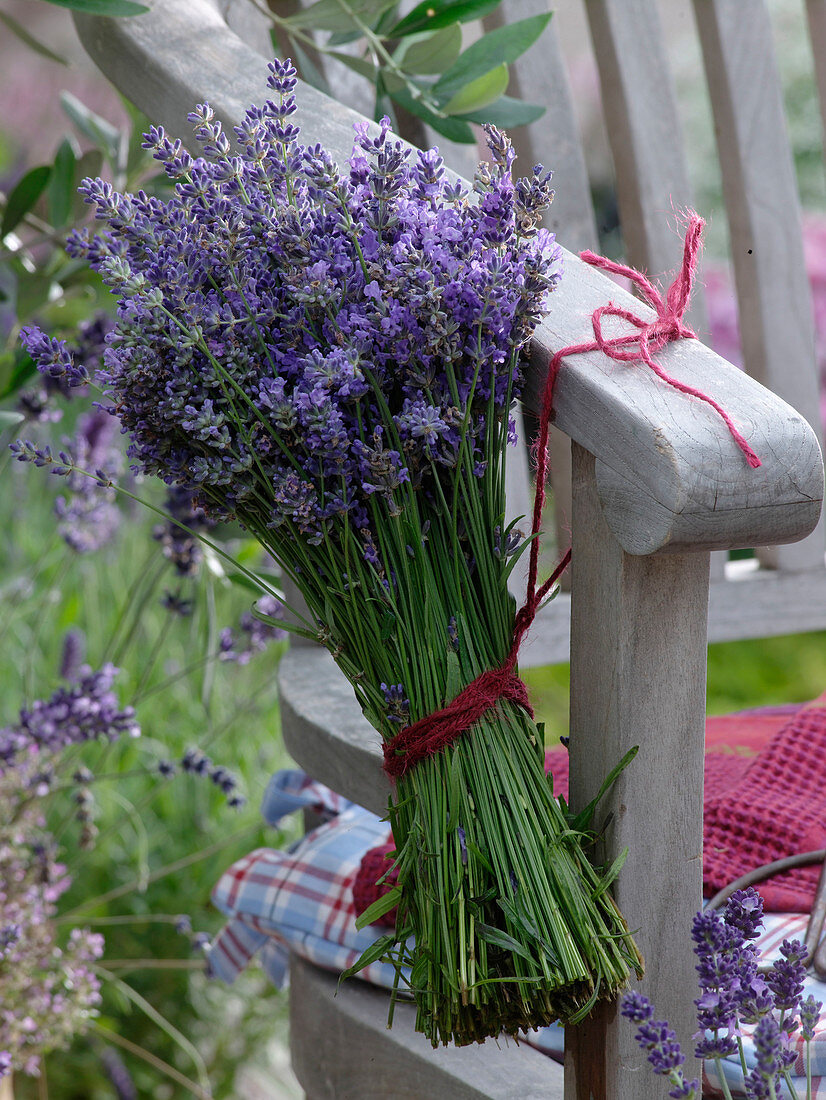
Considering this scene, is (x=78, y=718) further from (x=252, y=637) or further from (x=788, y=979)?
(x=788, y=979)

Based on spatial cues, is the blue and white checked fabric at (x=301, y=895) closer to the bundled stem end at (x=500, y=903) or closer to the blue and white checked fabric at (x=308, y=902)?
the blue and white checked fabric at (x=308, y=902)

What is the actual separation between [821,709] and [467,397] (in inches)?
24.1

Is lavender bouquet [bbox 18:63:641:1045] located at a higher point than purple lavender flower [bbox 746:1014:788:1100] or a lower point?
higher

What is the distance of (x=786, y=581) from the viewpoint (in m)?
1.26

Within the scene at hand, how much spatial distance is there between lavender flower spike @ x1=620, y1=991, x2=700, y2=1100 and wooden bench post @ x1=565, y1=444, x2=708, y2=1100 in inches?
2.9

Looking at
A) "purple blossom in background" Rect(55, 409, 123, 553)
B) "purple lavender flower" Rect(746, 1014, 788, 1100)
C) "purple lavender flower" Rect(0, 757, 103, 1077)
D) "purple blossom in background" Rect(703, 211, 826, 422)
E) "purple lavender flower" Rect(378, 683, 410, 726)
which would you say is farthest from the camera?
"purple blossom in background" Rect(703, 211, 826, 422)

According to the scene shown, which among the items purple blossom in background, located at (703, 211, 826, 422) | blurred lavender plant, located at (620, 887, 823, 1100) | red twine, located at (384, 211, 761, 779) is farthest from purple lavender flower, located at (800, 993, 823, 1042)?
purple blossom in background, located at (703, 211, 826, 422)

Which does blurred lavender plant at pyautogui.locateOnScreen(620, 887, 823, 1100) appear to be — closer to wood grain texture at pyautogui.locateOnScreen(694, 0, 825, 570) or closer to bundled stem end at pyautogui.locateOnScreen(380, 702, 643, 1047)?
bundled stem end at pyautogui.locateOnScreen(380, 702, 643, 1047)

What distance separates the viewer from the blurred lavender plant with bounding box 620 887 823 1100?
514 mm

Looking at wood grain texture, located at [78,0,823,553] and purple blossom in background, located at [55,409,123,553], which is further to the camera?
purple blossom in background, located at [55,409,123,553]

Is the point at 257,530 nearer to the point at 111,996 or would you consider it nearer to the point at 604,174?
the point at 111,996

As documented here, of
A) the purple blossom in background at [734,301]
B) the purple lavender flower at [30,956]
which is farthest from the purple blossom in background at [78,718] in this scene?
the purple blossom in background at [734,301]

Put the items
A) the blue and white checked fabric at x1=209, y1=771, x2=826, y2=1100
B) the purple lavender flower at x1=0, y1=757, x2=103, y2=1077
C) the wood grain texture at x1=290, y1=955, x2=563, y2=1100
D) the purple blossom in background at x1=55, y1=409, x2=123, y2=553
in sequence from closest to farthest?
1. the wood grain texture at x1=290, y1=955, x2=563, y2=1100
2. the blue and white checked fabric at x1=209, y1=771, x2=826, y2=1100
3. the purple lavender flower at x1=0, y1=757, x2=103, y2=1077
4. the purple blossom in background at x1=55, y1=409, x2=123, y2=553

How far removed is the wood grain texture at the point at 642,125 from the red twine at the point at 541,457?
22.1 inches
